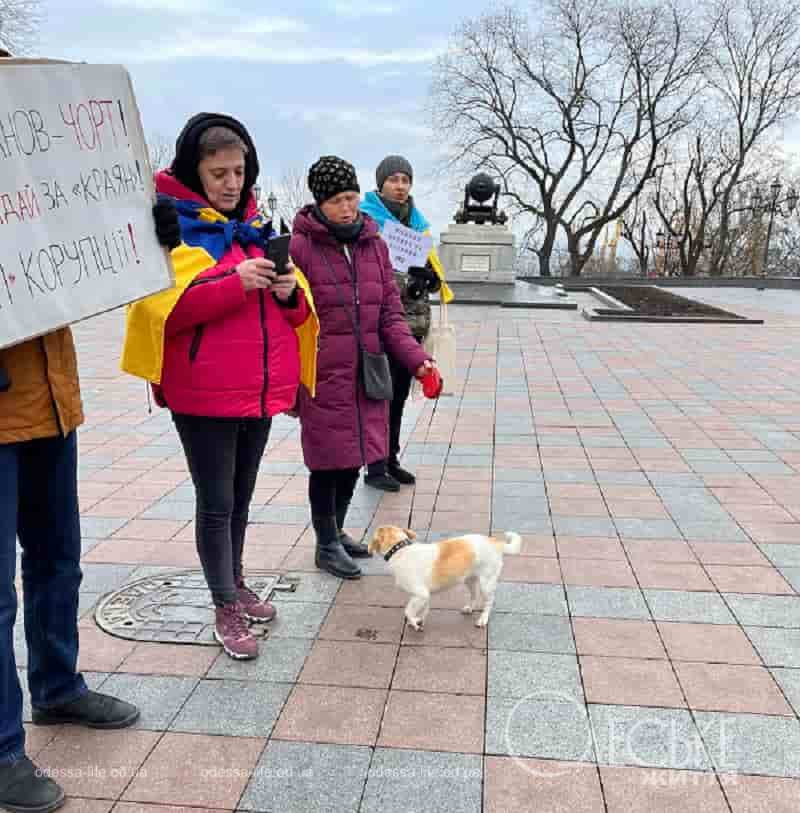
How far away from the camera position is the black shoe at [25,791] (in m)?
2.08

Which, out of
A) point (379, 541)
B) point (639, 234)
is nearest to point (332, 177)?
point (379, 541)

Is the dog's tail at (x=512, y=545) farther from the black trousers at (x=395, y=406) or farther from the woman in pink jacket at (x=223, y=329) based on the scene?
the black trousers at (x=395, y=406)

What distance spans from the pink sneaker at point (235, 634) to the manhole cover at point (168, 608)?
108 mm

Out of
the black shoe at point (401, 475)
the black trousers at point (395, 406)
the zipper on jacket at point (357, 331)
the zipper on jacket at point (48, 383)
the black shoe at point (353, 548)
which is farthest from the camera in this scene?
the black shoe at point (401, 475)

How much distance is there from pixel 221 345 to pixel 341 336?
0.94m

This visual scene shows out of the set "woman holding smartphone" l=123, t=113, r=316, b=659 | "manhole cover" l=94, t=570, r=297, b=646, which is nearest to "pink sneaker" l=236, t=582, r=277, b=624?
"manhole cover" l=94, t=570, r=297, b=646

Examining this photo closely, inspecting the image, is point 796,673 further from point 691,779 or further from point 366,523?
point 366,523

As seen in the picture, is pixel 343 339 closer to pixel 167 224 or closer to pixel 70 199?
pixel 167 224

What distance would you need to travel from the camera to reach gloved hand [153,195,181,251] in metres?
2.31

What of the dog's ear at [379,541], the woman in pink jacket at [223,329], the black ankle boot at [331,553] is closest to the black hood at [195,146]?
the woman in pink jacket at [223,329]

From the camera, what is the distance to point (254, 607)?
316 cm

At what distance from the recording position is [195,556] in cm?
382

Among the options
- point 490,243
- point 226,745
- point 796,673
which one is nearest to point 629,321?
point 490,243

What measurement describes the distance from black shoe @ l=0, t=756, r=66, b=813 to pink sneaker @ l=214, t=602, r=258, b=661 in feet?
2.67
